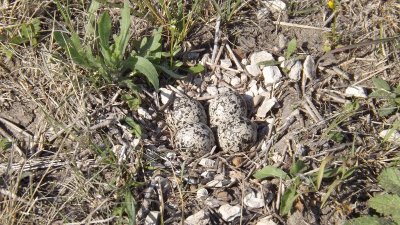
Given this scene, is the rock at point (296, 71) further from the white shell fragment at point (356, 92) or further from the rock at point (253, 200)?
the rock at point (253, 200)

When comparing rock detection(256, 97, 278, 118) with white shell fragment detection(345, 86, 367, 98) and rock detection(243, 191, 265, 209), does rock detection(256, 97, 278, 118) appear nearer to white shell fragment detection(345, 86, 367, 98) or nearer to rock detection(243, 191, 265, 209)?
white shell fragment detection(345, 86, 367, 98)

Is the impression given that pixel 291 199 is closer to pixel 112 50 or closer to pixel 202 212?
pixel 202 212

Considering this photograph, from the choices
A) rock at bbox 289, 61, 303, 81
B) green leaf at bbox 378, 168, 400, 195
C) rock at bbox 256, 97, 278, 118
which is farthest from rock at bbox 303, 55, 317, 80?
green leaf at bbox 378, 168, 400, 195

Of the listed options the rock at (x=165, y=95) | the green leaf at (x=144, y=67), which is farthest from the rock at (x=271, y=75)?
the green leaf at (x=144, y=67)

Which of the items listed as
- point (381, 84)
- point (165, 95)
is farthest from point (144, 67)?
point (381, 84)

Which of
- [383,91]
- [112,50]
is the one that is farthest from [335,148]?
[112,50]

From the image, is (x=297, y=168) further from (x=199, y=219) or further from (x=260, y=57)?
(x=260, y=57)
